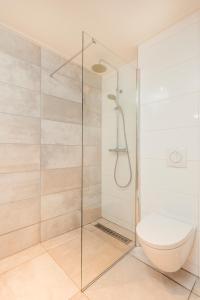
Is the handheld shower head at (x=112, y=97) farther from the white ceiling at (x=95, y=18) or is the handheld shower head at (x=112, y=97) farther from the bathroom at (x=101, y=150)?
the white ceiling at (x=95, y=18)

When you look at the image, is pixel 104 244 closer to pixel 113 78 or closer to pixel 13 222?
pixel 13 222

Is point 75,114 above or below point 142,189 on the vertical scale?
above

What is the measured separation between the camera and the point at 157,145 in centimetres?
165

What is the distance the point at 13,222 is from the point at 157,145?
163 cm

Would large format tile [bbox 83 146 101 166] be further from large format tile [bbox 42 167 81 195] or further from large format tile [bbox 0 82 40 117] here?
large format tile [bbox 0 82 40 117]

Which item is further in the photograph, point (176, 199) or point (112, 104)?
point (112, 104)

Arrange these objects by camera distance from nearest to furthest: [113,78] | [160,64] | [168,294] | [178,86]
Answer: [168,294], [178,86], [160,64], [113,78]

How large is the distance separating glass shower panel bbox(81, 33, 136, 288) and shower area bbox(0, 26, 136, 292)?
0.04ft

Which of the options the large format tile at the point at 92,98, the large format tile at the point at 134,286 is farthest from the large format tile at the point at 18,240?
the large format tile at the point at 92,98

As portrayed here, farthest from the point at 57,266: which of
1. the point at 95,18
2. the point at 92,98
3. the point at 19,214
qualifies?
the point at 95,18

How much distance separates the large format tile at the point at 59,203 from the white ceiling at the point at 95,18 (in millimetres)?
1740

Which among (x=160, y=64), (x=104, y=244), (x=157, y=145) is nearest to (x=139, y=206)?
(x=104, y=244)

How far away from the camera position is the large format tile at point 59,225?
1.91 m

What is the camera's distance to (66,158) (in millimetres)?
2084
